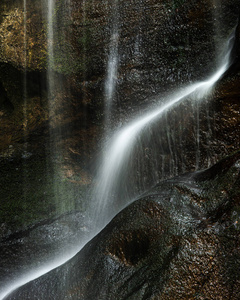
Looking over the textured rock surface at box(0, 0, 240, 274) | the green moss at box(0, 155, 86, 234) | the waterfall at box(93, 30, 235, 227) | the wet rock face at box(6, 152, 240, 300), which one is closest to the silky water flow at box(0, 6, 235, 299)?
the waterfall at box(93, 30, 235, 227)

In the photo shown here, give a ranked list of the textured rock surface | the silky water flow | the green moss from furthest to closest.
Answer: the textured rock surface, the green moss, the silky water flow

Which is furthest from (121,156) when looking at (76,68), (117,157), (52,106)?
(76,68)

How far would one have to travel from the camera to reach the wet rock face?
6.50 feet

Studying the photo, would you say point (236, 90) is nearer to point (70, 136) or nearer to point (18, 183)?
point (70, 136)

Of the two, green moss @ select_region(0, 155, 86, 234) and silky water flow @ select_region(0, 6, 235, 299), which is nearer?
silky water flow @ select_region(0, 6, 235, 299)

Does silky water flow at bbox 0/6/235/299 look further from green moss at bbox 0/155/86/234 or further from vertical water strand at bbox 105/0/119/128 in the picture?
green moss at bbox 0/155/86/234

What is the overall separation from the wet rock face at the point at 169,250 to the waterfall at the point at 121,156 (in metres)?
1.72

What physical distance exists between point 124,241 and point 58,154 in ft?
10.9

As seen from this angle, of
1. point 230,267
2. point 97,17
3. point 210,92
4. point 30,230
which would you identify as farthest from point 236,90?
point 30,230

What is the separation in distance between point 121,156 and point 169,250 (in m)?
2.56

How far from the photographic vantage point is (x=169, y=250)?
2.18 meters

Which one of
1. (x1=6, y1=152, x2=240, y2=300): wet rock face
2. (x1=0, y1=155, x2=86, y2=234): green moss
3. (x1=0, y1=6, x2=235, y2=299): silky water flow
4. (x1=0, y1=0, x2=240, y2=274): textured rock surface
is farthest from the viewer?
(x1=0, y1=0, x2=240, y2=274): textured rock surface

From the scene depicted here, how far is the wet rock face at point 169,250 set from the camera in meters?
1.98

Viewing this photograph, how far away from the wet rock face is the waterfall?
5.63ft
